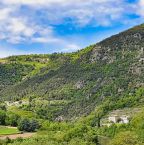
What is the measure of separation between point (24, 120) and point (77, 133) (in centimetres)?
2580

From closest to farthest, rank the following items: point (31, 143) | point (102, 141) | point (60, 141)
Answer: point (31, 143)
point (60, 141)
point (102, 141)

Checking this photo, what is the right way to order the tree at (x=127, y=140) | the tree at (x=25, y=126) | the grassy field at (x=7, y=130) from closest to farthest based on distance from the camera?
the tree at (x=127, y=140)
the grassy field at (x=7, y=130)
the tree at (x=25, y=126)

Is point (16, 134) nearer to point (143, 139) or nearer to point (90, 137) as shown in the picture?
point (90, 137)

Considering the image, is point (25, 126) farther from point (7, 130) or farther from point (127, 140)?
point (127, 140)

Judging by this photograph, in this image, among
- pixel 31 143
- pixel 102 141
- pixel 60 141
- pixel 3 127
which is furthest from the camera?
pixel 3 127

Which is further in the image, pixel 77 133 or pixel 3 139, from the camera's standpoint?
pixel 77 133

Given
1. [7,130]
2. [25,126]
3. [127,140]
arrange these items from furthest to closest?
[25,126]
[7,130]
[127,140]

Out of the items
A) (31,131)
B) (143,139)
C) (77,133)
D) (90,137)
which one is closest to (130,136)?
(143,139)

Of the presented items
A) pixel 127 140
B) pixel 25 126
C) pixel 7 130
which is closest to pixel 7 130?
pixel 7 130

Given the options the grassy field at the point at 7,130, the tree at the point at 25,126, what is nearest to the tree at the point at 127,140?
the grassy field at the point at 7,130

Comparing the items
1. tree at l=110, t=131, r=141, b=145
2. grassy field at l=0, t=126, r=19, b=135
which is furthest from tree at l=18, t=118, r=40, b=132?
tree at l=110, t=131, r=141, b=145

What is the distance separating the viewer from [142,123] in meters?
179

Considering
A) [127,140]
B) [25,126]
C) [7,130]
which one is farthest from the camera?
[25,126]

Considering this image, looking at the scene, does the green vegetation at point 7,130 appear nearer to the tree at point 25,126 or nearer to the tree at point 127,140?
the tree at point 25,126
